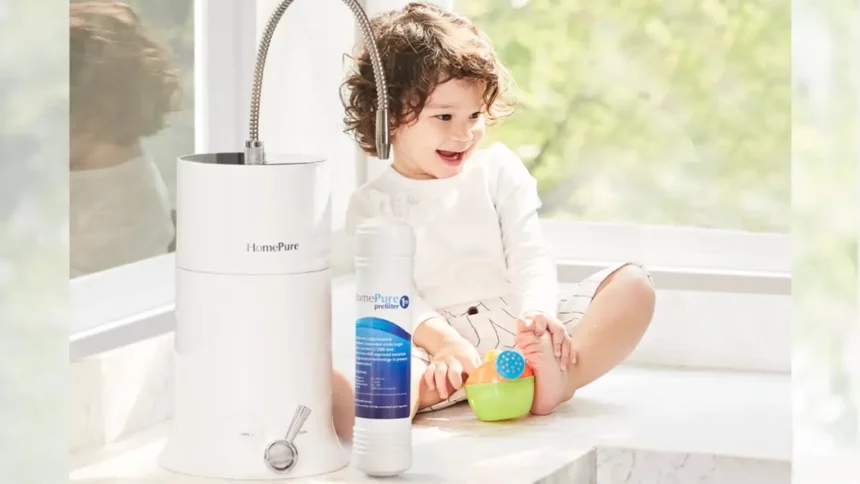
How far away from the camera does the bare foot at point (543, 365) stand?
5.55 feet

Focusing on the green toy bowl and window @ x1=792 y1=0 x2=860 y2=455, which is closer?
window @ x1=792 y1=0 x2=860 y2=455

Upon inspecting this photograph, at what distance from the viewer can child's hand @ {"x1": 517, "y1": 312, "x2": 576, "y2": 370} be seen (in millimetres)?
1691

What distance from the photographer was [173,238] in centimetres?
186

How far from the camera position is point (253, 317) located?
1.37 meters

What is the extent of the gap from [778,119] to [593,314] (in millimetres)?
634

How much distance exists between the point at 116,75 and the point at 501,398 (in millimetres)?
679

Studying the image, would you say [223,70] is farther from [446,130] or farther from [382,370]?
[382,370]

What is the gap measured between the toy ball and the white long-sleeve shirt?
0.17 meters

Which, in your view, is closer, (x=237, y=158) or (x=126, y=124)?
(x=237, y=158)

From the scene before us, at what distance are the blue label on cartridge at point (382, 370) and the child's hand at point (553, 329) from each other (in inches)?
12.5

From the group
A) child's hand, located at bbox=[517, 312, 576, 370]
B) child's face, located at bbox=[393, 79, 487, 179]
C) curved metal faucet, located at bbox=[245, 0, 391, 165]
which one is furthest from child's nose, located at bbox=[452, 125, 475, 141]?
curved metal faucet, located at bbox=[245, 0, 391, 165]

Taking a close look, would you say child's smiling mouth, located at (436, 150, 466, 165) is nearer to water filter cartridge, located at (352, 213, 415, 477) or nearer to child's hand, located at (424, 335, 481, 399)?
child's hand, located at (424, 335, 481, 399)

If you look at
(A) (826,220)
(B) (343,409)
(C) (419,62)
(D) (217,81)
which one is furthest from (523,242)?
(A) (826,220)

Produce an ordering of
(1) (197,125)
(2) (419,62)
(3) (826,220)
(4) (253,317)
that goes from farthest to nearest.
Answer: (1) (197,125) → (2) (419,62) → (4) (253,317) → (3) (826,220)
